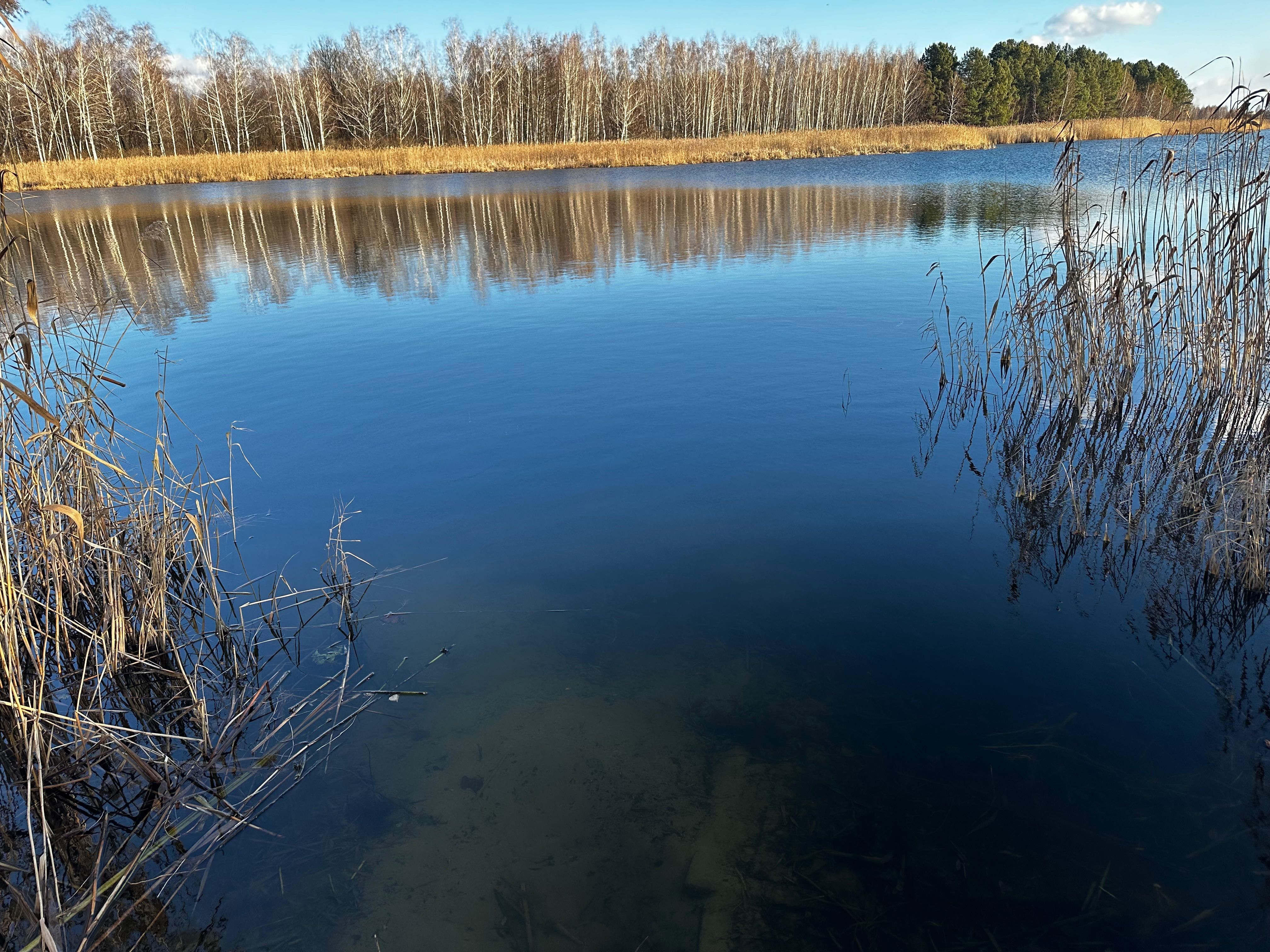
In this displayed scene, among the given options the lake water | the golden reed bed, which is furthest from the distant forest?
the lake water

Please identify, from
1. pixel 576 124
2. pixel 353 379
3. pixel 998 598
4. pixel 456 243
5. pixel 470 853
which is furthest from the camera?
pixel 576 124

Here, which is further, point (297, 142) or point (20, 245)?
point (297, 142)

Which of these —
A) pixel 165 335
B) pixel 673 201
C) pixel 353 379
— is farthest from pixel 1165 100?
pixel 673 201

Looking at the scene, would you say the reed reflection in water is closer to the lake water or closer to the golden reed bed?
the lake water

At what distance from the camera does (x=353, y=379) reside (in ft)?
24.7

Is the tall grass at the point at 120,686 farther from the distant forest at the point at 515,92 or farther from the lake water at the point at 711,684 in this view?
the distant forest at the point at 515,92

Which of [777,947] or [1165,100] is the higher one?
[1165,100]

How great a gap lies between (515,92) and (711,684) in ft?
164

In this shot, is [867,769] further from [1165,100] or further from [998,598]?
[1165,100]

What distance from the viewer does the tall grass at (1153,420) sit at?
12.0 ft

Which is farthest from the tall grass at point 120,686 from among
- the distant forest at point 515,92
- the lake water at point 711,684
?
the distant forest at point 515,92

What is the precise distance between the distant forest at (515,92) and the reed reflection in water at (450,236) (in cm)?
2325

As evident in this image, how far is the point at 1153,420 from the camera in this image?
549 cm

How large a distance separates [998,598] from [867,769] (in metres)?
1.44
